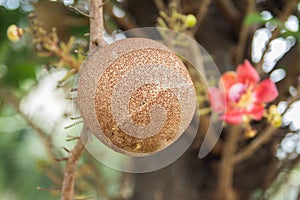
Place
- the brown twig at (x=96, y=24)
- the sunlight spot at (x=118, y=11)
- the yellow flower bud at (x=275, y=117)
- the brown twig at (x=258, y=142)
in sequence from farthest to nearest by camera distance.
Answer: the sunlight spot at (x=118, y=11) < the brown twig at (x=258, y=142) < the yellow flower bud at (x=275, y=117) < the brown twig at (x=96, y=24)

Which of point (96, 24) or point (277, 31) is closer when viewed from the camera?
point (96, 24)

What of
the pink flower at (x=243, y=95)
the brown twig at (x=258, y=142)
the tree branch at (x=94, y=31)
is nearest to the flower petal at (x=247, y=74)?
the pink flower at (x=243, y=95)

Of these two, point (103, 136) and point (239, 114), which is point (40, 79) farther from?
point (103, 136)

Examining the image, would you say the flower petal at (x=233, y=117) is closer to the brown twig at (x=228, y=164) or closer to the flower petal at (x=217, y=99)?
the flower petal at (x=217, y=99)

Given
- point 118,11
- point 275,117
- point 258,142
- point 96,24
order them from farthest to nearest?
point 118,11 → point 258,142 → point 275,117 → point 96,24

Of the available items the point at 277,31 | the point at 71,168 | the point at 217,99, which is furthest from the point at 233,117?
the point at 71,168

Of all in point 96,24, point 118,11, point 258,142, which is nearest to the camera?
point 96,24

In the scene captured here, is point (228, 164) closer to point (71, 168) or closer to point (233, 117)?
point (233, 117)

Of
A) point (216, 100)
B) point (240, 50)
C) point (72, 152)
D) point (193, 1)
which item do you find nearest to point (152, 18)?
point (193, 1)
